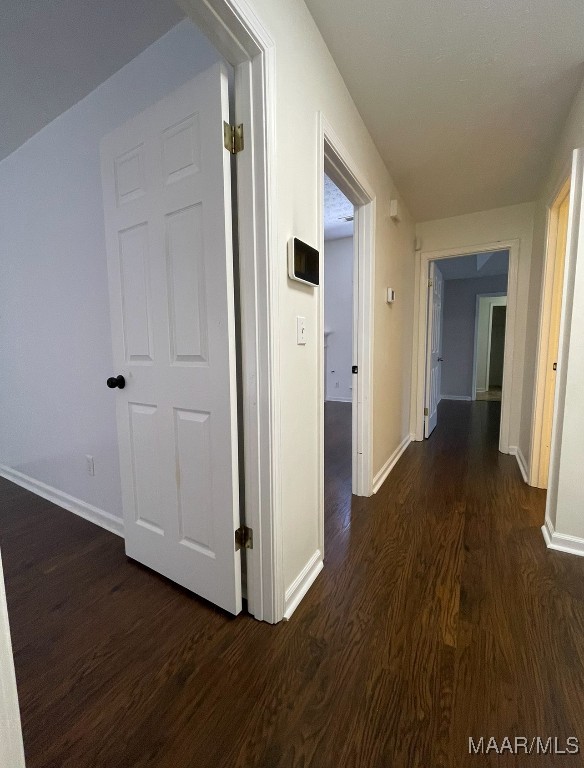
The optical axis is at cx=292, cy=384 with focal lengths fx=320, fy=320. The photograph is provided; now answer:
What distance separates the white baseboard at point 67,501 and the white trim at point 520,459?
9.59ft

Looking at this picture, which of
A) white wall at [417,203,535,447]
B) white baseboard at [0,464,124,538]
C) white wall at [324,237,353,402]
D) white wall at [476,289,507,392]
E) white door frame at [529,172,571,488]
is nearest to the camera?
white baseboard at [0,464,124,538]

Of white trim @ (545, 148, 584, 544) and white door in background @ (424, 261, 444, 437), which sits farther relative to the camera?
white door in background @ (424, 261, 444, 437)

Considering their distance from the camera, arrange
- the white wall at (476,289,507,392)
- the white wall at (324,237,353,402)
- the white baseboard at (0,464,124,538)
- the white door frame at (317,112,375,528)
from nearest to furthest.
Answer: the white baseboard at (0,464,124,538) < the white door frame at (317,112,375,528) < the white wall at (324,237,353,402) < the white wall at (476,289,507,392)

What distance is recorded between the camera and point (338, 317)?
579 centimetres

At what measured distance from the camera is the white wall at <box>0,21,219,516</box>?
1.56 metres

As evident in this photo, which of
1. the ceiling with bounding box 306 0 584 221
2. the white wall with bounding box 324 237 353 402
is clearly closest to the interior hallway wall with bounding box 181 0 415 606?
the ceiling with bounding box 306 0 584 221

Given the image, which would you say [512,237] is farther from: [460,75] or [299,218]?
[299,218]

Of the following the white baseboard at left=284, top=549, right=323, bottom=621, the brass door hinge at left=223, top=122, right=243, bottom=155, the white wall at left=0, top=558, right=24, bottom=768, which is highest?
the brass door hinge at left=223, top=122, right=243, bottom=155

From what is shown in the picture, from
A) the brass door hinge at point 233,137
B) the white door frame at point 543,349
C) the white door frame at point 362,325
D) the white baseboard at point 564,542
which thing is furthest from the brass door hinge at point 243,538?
the white door frame at point 543,349

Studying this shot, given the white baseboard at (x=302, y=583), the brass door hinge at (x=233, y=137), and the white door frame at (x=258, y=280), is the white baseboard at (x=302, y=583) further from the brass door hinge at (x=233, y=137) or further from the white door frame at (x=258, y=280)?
the brass door hinge at (x=233, y=137)

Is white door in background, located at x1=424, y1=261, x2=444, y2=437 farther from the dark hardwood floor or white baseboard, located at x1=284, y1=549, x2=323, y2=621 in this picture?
white baseboard, located at x1=284, y1=549, x2=323, y2=621

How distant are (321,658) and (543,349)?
2438mm

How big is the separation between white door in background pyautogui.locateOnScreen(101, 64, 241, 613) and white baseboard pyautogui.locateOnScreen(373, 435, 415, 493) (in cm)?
147

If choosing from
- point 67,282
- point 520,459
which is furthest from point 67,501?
point 520,459
